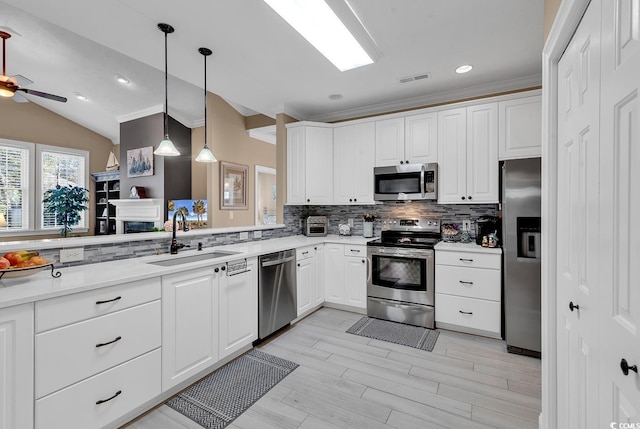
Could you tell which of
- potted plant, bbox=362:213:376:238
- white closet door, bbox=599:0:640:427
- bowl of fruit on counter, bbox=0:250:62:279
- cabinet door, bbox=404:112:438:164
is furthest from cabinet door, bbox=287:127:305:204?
white closet door, bbox=599:0:640:427

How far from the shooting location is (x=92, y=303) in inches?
62.0

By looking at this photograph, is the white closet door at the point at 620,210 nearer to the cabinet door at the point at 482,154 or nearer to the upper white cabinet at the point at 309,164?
the cabinet door at the point at 482,154

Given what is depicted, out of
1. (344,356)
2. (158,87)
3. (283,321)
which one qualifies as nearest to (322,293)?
(283,321)

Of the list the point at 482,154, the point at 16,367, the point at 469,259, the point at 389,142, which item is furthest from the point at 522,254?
the point at 16,367

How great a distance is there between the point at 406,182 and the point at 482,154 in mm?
861

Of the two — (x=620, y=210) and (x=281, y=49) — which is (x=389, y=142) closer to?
(x=281, y=49)

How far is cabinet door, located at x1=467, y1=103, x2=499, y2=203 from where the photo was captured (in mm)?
3127

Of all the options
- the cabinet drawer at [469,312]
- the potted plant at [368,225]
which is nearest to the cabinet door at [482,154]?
the cabinet drawer at [469,312]

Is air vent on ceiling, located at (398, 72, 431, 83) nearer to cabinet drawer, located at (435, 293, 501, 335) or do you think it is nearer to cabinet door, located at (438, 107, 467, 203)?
cabinet door, located at (438, 107, 467, 203)

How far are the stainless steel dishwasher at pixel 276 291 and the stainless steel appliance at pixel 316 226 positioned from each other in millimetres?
1042

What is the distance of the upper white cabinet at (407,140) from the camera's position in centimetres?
346

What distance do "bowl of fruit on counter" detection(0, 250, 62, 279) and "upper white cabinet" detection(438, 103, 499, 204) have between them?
3.55 metres

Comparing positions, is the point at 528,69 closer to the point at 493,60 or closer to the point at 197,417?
the point at 493,60

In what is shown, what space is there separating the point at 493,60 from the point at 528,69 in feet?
1.65
